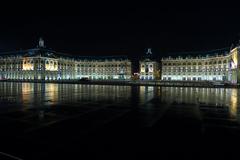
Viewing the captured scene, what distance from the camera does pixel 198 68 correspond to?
438 ft

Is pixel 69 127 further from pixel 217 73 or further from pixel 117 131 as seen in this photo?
pixel 217 73

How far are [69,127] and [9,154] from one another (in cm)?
389

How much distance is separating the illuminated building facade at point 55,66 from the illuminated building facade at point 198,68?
105 ft

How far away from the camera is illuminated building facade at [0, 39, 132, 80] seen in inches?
5094

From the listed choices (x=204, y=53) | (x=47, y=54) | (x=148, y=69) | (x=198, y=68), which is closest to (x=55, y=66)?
(x=47, y=54)

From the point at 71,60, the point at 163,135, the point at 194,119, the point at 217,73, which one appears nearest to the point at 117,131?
the point at 163,135

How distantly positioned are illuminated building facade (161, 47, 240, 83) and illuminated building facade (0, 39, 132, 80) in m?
31.9

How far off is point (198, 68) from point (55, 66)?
100m

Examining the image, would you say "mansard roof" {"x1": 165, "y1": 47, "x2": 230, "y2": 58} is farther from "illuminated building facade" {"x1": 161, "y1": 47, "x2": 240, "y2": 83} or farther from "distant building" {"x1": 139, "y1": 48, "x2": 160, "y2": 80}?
"distant building" {"x1": 139, "y1": 48, "x2": 160, "y2": 80}

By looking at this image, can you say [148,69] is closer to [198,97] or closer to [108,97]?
[198,97]

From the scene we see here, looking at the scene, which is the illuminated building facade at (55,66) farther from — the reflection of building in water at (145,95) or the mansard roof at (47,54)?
the reflection of building in water at (145,95)

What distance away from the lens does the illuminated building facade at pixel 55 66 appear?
129375 mm

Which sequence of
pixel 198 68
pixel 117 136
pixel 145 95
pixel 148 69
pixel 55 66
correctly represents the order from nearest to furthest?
1. pixel 117 136
2. pixel 145 95
3. pixel 198 68
4. pixel 55 66
5. pixel 148 69

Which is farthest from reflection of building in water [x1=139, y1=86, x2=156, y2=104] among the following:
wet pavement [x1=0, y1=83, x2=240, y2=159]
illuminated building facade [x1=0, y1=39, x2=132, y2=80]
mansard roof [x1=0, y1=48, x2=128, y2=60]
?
mansard roof [x1=0, y1=48, x2=128, y2=60]
